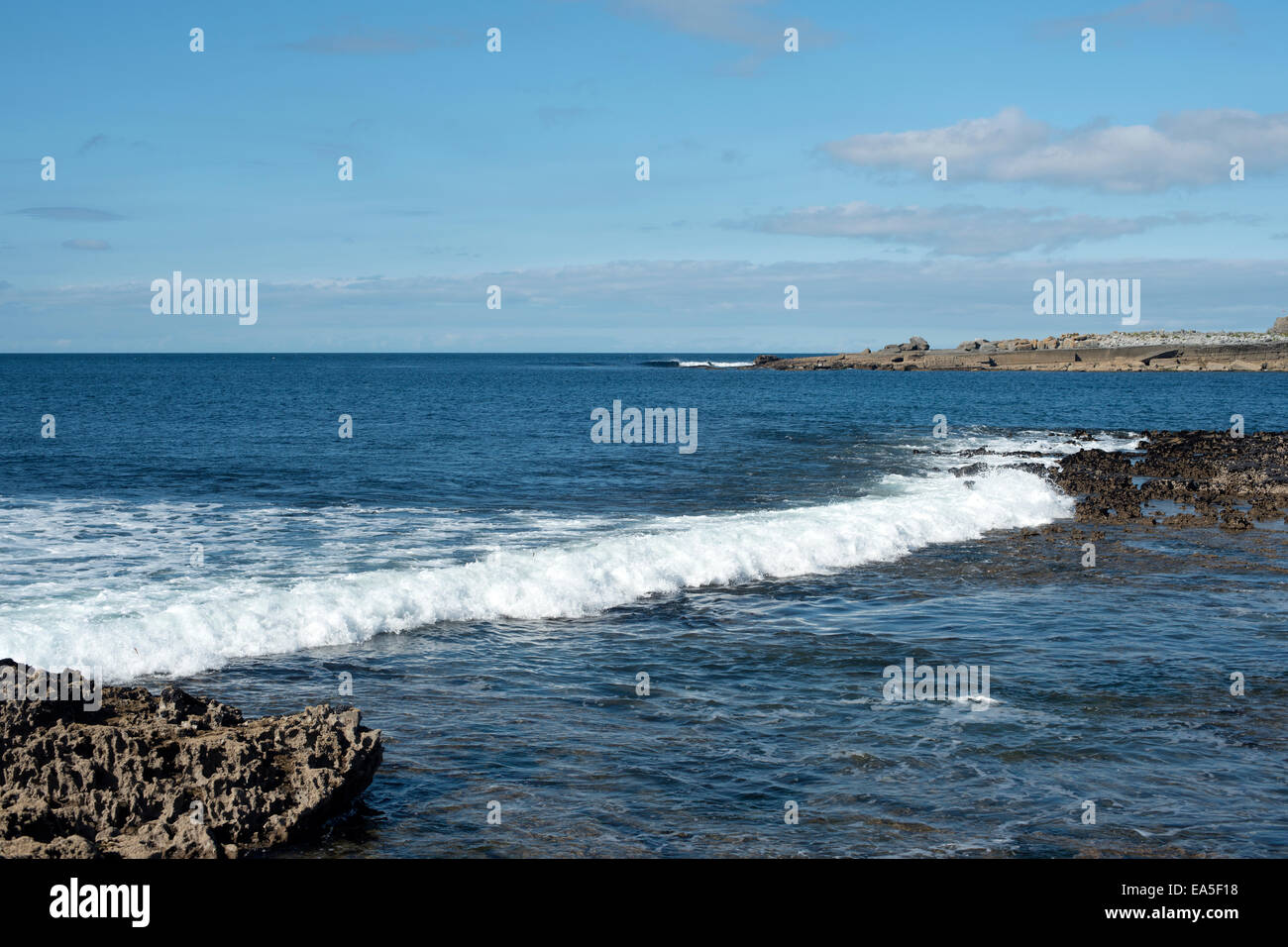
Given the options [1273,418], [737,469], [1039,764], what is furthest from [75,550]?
[1273,418]

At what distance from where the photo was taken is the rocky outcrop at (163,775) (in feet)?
25.5

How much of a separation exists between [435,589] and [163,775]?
8.39 m

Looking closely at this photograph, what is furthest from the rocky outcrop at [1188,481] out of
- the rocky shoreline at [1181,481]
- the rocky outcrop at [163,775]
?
the rocky outcrop at [163,775]

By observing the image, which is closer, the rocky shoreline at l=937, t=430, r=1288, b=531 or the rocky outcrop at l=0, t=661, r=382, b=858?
the rocky outcrop at l=0, t=661, r=382, b=858

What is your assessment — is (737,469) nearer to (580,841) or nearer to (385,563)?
(385,563)

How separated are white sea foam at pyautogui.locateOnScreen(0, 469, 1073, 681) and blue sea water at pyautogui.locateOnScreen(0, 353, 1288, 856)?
7 centimetres

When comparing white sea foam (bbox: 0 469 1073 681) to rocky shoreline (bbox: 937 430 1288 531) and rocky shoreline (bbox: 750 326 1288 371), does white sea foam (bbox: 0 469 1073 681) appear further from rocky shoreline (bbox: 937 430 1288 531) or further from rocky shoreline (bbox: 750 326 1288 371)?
rocky shoreline (bbox: 750 326 1288 371)

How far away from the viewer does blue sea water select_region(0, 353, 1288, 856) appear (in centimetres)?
888

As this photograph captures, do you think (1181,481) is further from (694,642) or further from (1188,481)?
(694,642)

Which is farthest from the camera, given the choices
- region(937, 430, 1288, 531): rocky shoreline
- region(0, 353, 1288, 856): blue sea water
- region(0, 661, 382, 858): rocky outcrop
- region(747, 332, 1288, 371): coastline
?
region(747, 332, 1288, 371): coastline

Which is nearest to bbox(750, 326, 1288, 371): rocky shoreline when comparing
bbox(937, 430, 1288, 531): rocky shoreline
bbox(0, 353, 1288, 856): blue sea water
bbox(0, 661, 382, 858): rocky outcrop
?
bbox(937, 430, 1288, 531): rocky shoreline

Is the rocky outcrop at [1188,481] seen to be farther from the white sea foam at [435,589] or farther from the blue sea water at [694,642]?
the white sea foam at [435,589]

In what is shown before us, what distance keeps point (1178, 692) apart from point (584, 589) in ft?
30.7

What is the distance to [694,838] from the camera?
835cm
